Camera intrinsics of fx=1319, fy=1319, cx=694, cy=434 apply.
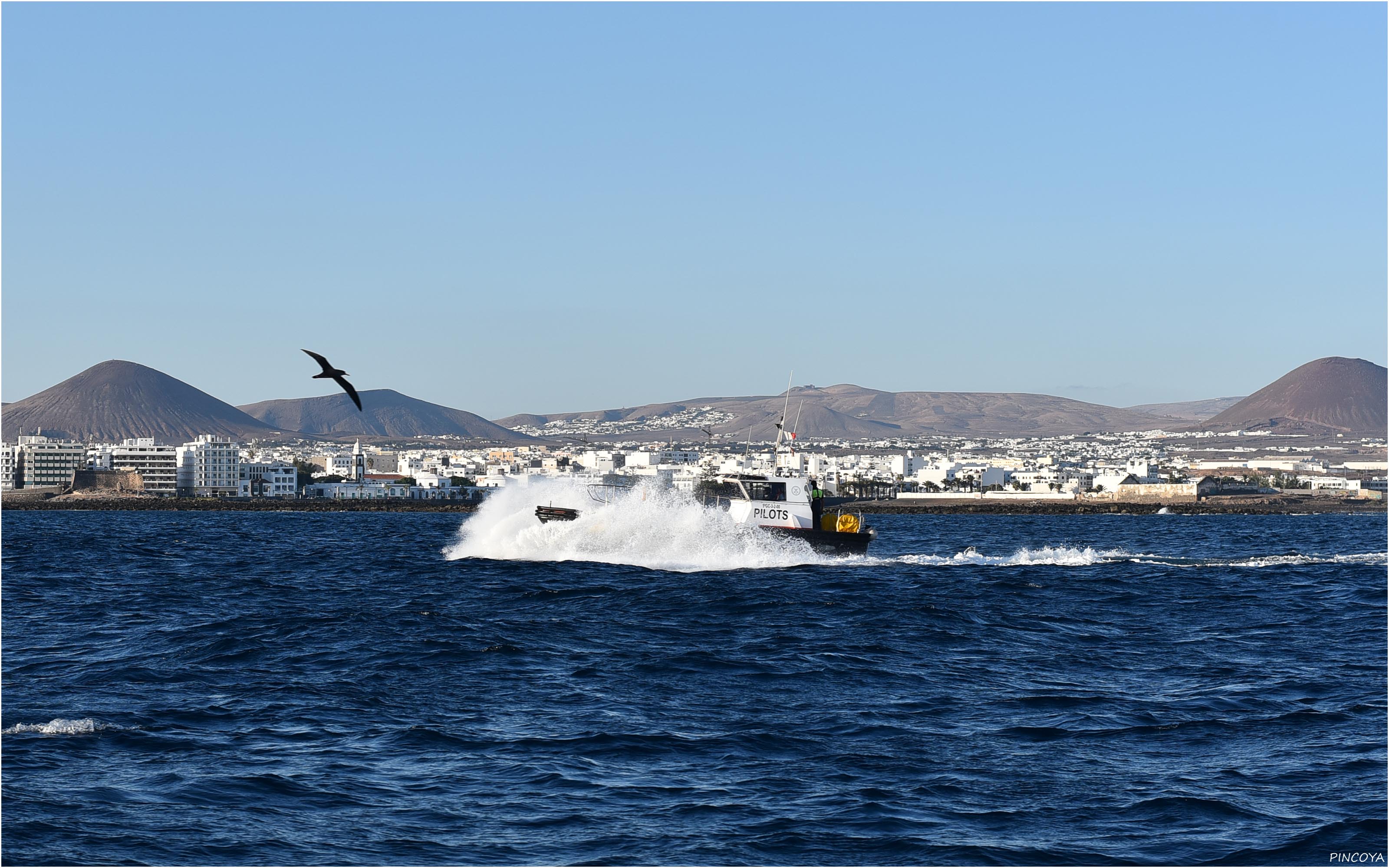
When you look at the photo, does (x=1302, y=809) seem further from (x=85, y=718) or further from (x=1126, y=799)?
(x=85, y=718)

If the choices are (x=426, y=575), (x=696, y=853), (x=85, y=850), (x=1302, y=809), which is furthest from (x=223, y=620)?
(x=1302, y=809)

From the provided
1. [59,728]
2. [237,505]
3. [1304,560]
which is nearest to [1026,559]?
[1304,560]

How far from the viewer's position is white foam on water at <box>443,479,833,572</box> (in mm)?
43031

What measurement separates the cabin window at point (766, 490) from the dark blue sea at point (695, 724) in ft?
30.1

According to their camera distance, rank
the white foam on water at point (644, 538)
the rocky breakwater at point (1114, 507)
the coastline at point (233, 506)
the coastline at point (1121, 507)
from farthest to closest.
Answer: the coastline at point (233, 506) < the rocky breakwater at point (1114, 507) < the coastline at point (1121, 507) < the white foam on water at point (644, 538)

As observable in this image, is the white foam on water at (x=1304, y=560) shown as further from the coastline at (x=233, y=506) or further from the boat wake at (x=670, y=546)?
the coastline at (x=233, y=506)

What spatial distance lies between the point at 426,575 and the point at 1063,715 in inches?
1068

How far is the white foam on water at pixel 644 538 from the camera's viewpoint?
43.0m

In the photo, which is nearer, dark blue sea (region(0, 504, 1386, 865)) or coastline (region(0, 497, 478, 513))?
dark blue sea (region(0, 504, 1386, 865))

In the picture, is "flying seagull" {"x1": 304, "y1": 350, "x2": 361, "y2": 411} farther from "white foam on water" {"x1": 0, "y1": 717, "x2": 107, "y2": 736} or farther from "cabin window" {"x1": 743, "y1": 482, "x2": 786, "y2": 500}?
"cabin window" {"x1": 743, "y1": 482, "x2": 786, "y2": 500}

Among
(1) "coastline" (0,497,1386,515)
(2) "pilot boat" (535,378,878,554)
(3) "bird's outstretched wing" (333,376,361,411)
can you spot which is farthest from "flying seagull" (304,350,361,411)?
(1) "coastline" (0,497,1386,515)

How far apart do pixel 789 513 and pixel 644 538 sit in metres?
4.96

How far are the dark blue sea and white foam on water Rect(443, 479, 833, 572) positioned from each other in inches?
305

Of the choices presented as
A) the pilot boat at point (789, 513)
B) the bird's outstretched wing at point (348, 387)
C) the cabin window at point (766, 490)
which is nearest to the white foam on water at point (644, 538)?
the pilot boat at point (789, 513)
